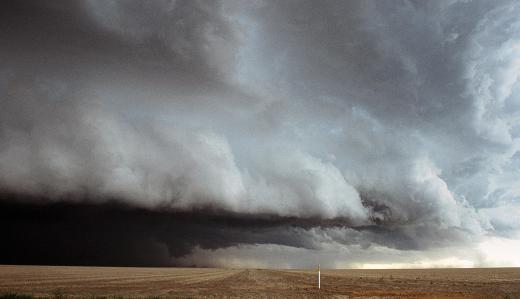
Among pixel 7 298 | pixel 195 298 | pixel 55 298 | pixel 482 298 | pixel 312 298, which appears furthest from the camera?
pixel 482 298

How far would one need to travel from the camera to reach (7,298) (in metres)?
20.8

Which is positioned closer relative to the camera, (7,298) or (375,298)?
(7,298)

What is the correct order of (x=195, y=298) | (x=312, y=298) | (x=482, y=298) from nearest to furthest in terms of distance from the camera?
(x=195, y=298) → (x=312, y=298) → (x=482, y=298)

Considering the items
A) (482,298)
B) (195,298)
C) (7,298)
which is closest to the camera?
(7,298)

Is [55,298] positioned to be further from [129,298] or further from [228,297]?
[228,297]

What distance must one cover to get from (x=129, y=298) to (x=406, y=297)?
19.9 meters

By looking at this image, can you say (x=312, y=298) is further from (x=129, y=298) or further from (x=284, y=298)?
(x=129, y=298)

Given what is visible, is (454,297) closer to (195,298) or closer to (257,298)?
(257,298)

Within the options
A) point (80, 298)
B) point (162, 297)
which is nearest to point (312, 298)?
point (162, 297)

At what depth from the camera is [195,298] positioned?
85.4 ft

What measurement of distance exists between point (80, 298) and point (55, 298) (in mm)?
1541

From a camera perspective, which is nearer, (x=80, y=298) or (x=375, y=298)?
(x=80, y=298)

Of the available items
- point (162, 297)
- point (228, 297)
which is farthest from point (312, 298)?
point (162, 297)

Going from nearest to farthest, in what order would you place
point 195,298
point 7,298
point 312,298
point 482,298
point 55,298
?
1. point 7,298
2. point 55,298
3. point 195,298
4. point 312,298
5. point 482,298
